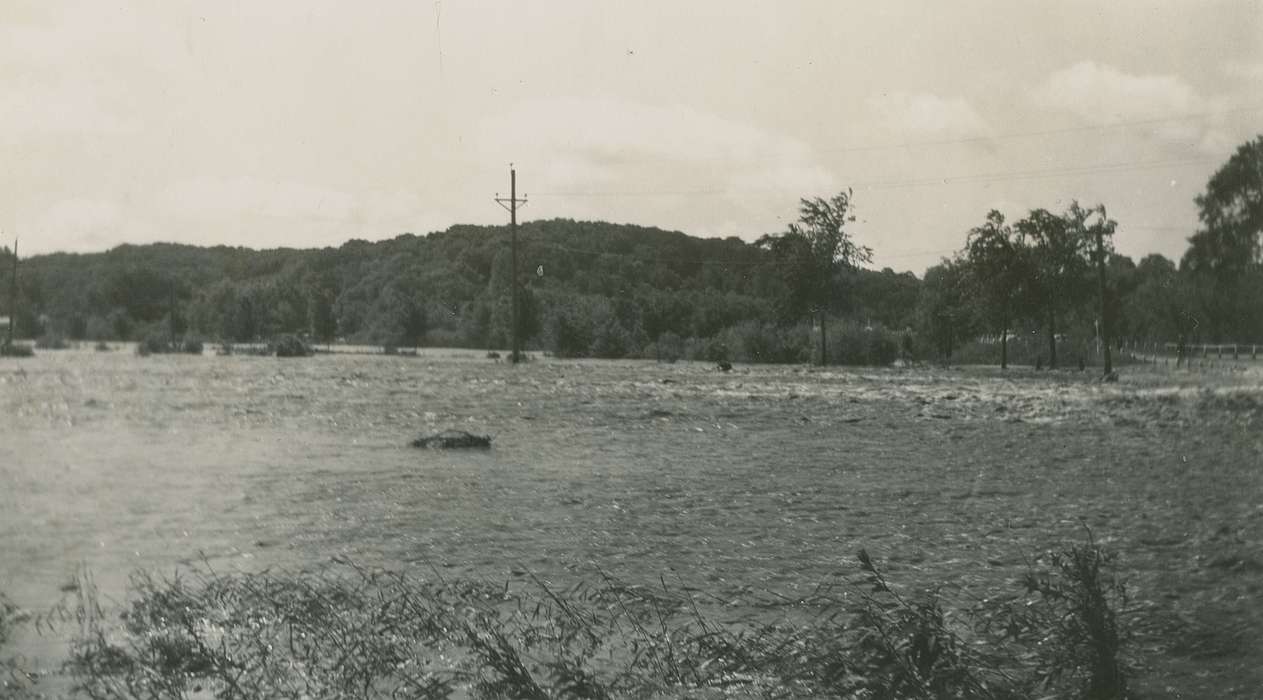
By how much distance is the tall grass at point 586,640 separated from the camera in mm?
4184

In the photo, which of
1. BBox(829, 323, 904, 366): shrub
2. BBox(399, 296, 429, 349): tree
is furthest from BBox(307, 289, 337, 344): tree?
BBox(829, 323, 904, 366): shrub

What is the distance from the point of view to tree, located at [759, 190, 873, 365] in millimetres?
10602

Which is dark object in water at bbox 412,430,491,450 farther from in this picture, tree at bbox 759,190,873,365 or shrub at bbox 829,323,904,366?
shrub at bbox 829,323,904,366

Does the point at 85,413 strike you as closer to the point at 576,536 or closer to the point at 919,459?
the point at 576,536

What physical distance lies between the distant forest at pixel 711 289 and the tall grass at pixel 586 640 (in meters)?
2.95

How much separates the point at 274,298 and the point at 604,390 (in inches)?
323

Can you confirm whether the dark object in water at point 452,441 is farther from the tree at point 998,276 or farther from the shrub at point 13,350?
the tree at point 998,276

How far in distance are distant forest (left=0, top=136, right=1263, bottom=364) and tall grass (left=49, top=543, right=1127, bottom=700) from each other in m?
2.95

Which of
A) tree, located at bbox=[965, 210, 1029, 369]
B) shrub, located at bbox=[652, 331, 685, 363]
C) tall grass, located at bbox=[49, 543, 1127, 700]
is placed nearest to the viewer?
tall grass, located at bbox=[49, 543, 1127, 700]

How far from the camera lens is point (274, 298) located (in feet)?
56.6

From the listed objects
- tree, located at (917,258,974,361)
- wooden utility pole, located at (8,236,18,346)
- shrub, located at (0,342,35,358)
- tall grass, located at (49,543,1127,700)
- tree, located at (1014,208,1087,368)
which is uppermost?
tree, located at (1014,208,1087,368)

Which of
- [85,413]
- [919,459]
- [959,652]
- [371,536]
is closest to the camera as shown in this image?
[959,652]

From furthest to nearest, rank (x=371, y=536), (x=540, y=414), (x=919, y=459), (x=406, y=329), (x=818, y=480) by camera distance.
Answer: (x=406, y=329) → (x=540, y=414) → (x=919, y=459) → (x=818, y=480) → (x=371, y=536)

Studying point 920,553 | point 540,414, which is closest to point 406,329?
point 540,414
